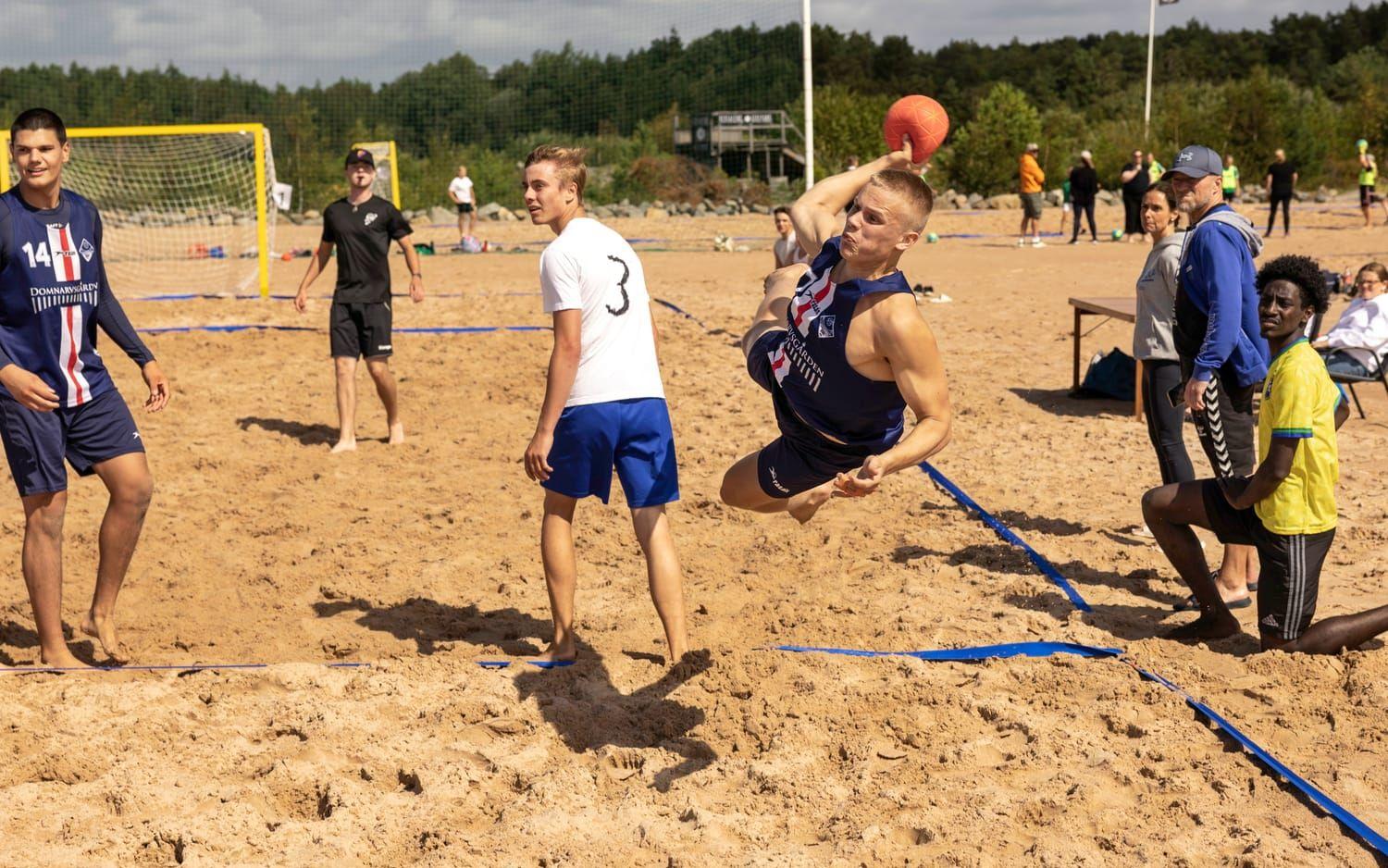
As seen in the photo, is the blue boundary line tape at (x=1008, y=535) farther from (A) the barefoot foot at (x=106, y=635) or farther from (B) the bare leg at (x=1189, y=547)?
(A) the barefoot foot at (x=106, y=635)

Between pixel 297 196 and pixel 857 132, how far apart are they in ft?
49.1

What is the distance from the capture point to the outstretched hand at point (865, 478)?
341cm

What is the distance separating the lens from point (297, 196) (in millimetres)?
32281

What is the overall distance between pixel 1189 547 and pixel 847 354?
6.49 ft

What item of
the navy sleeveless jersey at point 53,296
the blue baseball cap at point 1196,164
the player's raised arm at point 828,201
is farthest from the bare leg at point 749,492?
the navy sleeveless jersey at point 53,296

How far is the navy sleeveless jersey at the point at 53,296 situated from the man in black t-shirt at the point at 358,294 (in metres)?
3.61

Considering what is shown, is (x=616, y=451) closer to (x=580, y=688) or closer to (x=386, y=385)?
(x=580, y=688)

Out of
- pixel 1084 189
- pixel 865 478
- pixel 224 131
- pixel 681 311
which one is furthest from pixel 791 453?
pixel 1084 189

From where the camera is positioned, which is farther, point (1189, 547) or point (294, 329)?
point (294, 329)

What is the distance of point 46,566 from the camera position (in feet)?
15.9

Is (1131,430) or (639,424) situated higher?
(639,424)

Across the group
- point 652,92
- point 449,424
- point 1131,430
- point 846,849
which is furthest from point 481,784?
point 652,92

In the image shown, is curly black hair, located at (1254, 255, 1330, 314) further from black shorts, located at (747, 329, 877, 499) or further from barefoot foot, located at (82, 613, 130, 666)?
barefoot foot, located at (82, 613, 130, 666)

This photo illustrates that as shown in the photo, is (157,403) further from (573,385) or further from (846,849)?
(846,849)
